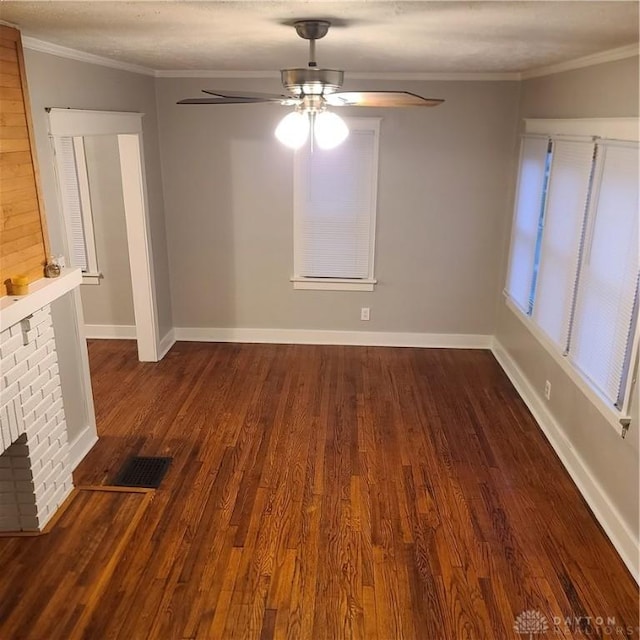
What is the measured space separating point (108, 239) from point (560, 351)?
404 centimetres

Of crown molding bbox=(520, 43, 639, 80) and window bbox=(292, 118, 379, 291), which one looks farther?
window bbox=(292, 118, 379, 291)

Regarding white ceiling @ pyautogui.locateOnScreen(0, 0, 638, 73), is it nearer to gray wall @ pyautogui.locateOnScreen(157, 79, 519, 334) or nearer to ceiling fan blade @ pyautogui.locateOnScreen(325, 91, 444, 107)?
ceiling fan blade @ pyautogui.locateOnScreen(325, 91, 444, 107)

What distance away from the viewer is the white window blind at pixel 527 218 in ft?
13.6

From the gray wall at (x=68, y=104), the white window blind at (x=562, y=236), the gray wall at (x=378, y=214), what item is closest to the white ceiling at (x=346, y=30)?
the gray wall at (x=68, y=104)

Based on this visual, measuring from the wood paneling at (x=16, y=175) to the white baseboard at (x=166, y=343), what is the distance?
7.41 feet

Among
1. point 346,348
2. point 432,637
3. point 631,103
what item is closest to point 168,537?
point 432,637

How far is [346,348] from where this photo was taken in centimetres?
538

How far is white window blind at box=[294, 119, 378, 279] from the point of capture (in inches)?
191

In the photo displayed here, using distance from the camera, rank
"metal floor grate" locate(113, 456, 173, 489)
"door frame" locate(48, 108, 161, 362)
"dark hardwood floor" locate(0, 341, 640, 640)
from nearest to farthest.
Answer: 1. "dark hardwood floor" locate(0, 341, 640, 640)
2. "metal floor grate" locate(113, 456, 173, 489)
3. "door frame" locate(48, 108, 161, 362)

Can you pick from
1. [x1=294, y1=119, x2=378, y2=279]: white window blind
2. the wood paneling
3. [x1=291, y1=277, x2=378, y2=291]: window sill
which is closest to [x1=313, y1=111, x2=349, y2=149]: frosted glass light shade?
the wood paneling

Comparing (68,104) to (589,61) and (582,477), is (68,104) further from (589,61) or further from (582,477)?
(582,477)

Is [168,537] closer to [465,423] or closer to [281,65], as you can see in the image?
[465,423]

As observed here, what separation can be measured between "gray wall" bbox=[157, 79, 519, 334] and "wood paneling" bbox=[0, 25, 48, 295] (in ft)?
7.38

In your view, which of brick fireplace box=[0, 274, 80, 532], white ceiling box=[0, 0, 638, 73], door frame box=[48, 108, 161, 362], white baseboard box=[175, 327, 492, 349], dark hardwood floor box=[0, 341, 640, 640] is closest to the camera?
white ceiling box=[0, 0, 638, 73]
